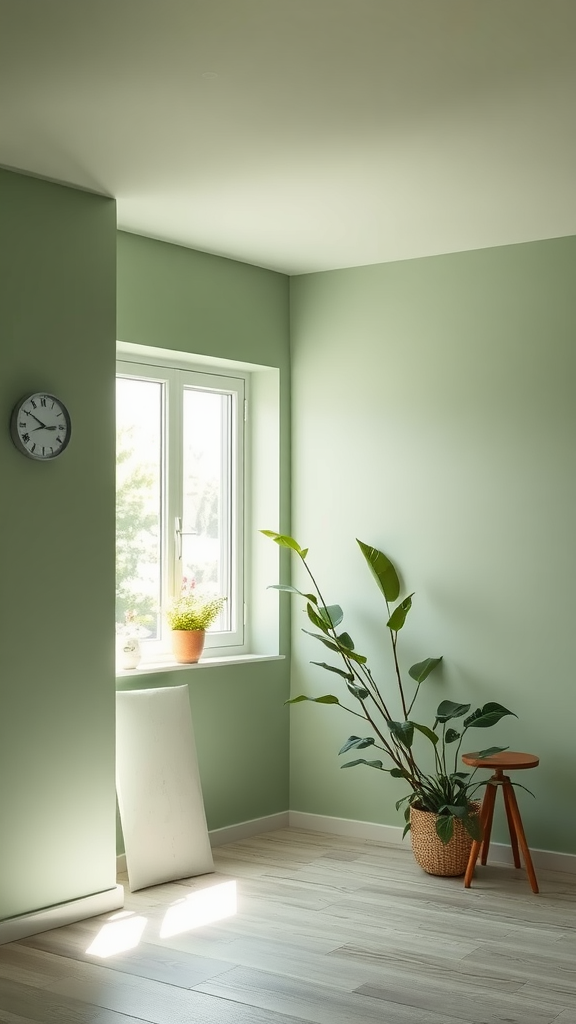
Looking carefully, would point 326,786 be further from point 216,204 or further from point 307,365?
point 216,204

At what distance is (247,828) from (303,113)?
133 inches

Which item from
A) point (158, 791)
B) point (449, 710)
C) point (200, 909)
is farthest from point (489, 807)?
point (158, 791)

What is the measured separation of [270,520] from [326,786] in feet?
4.42

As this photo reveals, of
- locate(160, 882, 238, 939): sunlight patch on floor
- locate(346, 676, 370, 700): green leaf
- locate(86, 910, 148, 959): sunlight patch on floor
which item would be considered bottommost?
locate(86, 910, 148, 959): sunlight patch on floor

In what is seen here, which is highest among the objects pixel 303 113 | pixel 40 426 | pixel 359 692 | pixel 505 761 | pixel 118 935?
pixel 303 113

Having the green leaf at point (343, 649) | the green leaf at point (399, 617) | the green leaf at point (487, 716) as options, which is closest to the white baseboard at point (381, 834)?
the green leaf at point (487, 716)

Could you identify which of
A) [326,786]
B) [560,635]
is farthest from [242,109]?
[326,786]

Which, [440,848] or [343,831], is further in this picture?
[343,831]

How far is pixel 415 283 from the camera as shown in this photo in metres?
5.25

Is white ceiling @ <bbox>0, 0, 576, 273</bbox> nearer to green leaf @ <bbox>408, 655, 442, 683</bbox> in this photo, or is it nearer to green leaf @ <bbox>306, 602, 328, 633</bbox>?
green leaf @ <bbox>306, 602, 328, 633</bbox>

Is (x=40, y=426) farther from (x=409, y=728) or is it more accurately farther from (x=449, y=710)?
(x=449, y=710)

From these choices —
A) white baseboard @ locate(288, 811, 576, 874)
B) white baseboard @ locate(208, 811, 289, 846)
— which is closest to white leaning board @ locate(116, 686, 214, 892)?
white baseboard @ locate(208, 811, 289, 846)

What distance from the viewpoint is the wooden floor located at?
3.26m

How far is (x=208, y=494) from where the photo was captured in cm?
552
